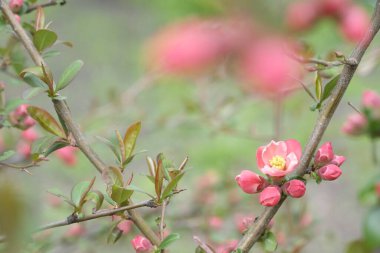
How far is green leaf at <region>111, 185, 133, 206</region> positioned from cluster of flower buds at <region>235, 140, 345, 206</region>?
9cm

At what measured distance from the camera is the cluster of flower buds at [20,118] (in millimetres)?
657

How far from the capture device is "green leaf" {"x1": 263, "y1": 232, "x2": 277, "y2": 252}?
1.75 feet

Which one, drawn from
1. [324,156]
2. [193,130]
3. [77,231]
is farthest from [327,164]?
[193,130]

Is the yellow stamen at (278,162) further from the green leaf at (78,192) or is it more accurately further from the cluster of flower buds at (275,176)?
the green leaf at (78,192)

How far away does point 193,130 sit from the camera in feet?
4.65

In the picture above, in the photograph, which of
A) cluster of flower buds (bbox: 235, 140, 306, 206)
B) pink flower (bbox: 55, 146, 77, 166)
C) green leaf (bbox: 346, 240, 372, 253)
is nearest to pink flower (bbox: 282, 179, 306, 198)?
cluster of flower buds (bbox: 235, 140, 306, 206)

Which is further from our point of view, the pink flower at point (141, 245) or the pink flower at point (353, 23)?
the pink flower at point (353, 23)

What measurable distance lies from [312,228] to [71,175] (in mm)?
800

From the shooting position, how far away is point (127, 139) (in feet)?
1.82

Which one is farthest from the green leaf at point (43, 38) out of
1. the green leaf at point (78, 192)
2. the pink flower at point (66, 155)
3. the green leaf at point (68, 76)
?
the pink flower at point (66, 155)

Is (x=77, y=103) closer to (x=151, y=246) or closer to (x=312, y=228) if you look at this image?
(x=312, y=228)

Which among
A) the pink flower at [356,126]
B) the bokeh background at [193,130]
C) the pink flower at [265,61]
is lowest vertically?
the bokeh background at [193,130]

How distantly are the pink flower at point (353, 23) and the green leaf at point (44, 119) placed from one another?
0.75 metres

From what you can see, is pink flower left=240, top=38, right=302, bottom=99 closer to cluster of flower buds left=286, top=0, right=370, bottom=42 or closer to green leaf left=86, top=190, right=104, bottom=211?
green leaf left=86, top=190, right=104, bottom=211
